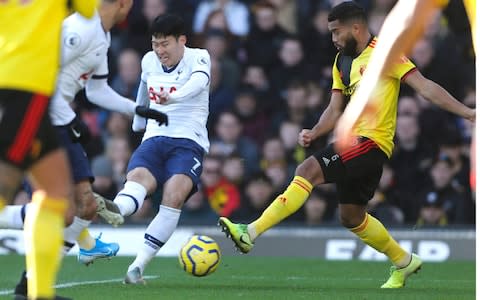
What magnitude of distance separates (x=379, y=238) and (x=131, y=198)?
2.04m

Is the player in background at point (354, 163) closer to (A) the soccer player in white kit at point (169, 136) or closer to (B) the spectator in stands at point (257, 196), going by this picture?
(A) the soccer player in white kit at point (169, 136)

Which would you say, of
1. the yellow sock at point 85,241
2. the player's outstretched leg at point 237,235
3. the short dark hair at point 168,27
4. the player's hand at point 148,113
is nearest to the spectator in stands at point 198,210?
the short dark hair at point 168,27

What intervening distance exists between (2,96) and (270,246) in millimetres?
8975

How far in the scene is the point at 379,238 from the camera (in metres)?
10.5

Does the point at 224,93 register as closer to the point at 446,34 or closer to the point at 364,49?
the point at 446,34

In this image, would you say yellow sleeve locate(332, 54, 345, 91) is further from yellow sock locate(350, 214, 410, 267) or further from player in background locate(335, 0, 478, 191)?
player in background locate(335, 0, 478, 191)

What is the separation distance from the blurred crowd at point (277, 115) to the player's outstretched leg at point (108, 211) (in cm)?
529

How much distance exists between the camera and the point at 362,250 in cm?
1452

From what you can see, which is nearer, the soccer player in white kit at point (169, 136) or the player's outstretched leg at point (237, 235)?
the player's outstretched leg at point (237, 235)

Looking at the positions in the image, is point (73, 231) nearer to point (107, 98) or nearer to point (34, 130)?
point (107, 98)

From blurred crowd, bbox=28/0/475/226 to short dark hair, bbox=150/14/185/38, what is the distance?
15.3 ft

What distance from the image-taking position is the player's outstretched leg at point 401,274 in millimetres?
10398

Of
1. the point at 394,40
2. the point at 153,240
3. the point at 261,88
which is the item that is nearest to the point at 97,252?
the point at 153,240

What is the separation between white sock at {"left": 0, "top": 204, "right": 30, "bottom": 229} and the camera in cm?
934
